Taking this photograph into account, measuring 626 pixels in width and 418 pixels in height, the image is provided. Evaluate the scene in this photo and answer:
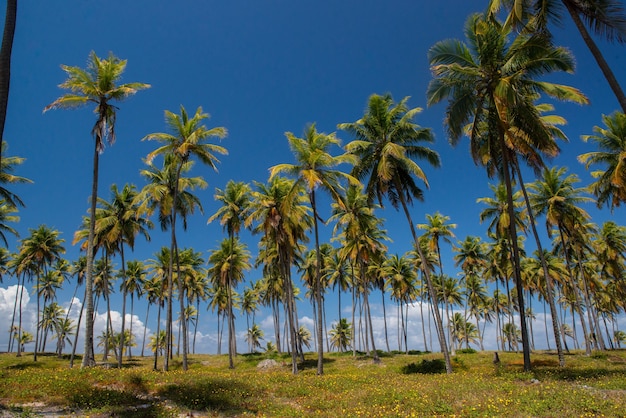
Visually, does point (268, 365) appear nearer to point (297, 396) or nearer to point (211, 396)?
point (297, 396)

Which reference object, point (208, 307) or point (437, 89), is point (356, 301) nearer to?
point (208, 307)

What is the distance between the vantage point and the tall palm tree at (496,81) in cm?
1513

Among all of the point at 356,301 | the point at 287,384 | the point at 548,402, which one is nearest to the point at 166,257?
the point at 356,301

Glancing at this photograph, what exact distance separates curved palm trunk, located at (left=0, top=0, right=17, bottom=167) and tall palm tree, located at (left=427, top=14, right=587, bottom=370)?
14.7m

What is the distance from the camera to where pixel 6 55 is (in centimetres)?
909

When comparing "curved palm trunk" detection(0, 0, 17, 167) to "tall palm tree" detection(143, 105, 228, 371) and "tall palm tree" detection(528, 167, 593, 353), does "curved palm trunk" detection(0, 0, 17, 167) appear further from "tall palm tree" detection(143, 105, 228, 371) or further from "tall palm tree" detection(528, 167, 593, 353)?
"tall palm tree" detection(528, 167, 593, 353)

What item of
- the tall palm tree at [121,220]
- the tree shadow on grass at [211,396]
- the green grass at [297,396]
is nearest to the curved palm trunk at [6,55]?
the green grass at [297,396]

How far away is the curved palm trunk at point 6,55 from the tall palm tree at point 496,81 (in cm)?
1474

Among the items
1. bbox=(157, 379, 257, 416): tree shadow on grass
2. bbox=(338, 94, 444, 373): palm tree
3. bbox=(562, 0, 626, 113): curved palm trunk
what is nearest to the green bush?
bbox=(338, 94, 444, 373): palm tree

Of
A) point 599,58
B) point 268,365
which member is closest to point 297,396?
point 599,58

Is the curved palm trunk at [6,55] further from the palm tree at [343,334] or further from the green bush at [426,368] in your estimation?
the palm tree at [343,334]

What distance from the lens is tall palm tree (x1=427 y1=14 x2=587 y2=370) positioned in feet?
49.6

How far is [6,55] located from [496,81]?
18.2 metres

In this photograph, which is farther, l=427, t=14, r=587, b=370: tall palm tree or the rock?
the rock
